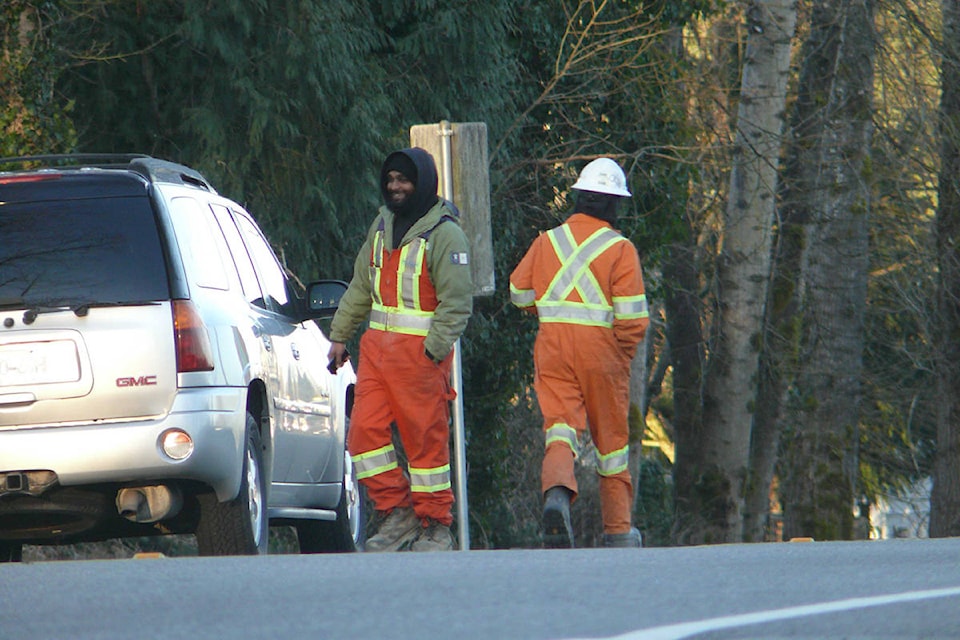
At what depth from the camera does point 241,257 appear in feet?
31.9

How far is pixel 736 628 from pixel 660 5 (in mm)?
15285

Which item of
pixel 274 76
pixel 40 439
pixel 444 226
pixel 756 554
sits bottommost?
pixel 756 554

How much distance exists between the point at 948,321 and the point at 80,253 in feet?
48.6

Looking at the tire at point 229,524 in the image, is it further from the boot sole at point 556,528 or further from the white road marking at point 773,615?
the white road marking at point 773,615

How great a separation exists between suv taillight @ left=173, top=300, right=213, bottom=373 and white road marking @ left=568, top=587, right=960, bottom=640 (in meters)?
3.26

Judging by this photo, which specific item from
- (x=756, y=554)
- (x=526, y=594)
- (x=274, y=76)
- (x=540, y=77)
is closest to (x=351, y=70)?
(x=274, y=76)

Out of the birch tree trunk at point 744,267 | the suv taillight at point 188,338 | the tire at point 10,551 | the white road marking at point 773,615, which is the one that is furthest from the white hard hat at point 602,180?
the birch tree trunk at point 744,267

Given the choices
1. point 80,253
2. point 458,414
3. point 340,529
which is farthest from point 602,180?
point 80,253

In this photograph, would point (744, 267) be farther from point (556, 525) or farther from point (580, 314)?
point (556, 525)

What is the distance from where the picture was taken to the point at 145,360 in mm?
8336

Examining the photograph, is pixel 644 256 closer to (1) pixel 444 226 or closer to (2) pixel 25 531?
(1) pixel 444 226

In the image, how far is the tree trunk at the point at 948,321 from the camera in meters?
20.5

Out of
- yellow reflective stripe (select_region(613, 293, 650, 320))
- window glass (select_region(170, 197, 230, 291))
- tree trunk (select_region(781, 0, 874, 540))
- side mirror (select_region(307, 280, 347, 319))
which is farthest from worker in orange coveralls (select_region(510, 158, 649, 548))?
tree trunk (select_region(781, 0, 874, 540))

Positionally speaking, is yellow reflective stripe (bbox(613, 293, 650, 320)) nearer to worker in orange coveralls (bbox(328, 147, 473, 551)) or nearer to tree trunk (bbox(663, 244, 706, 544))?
worker in orange coveralls (bbox(328, 147, 473, 551))
